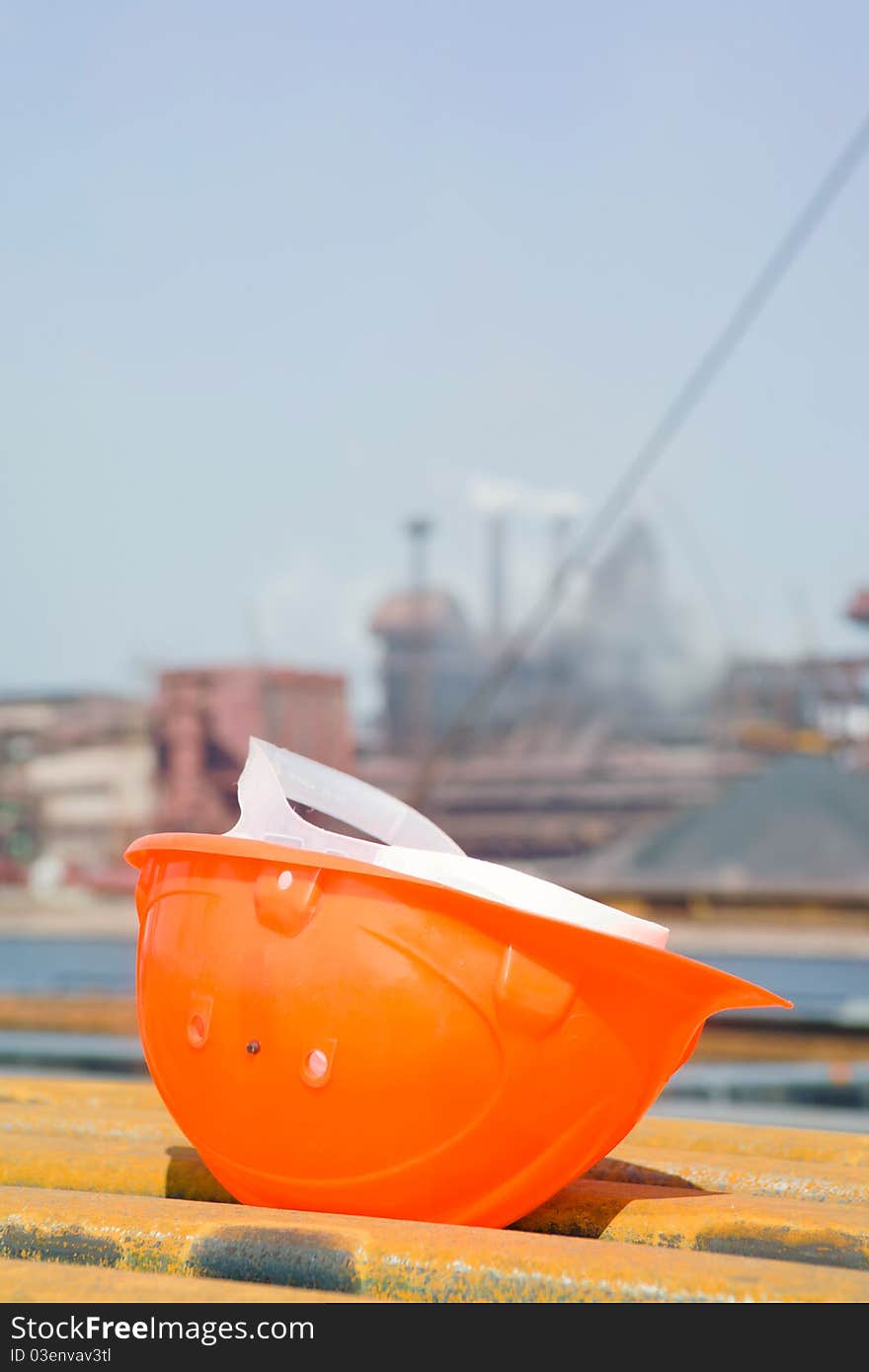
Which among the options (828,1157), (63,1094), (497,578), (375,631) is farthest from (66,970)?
(497,578)

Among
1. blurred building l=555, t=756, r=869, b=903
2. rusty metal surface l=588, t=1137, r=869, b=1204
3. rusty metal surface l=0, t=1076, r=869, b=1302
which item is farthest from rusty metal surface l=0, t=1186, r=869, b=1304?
blurred building l=555, t=756, r=869, b=903

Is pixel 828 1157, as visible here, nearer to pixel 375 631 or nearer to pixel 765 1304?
pixel 765 1304

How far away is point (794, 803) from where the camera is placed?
105 ft

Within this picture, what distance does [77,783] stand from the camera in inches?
1929

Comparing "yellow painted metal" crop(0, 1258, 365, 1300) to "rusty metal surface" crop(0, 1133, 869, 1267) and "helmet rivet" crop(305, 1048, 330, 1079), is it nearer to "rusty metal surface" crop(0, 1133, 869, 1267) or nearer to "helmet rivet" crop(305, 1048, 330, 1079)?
"helmet rivet" crop(305, 1048, 330, 1079)

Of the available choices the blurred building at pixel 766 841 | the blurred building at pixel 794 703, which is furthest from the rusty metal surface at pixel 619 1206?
the blurred building at pixel 794 703

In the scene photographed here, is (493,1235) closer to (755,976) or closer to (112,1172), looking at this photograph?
(112,1172)

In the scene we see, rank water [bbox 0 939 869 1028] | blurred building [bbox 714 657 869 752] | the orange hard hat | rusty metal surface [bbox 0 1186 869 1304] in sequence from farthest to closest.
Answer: blurred building [bbox 714 657 869 752] → water [bbox 0 939 869 1028] → the orange hard hat → rusty metal surface [bbox 0 1186 869 1304]

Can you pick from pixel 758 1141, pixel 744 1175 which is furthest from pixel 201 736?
pixel 744 1175

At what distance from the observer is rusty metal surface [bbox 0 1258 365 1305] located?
143cm

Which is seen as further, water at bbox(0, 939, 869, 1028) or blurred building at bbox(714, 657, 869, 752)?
blurred building at bbox(714, 657, 869, 752)

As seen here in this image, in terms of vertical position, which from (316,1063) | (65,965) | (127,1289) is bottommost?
(65,965)

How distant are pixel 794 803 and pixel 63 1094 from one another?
3069 centimetres

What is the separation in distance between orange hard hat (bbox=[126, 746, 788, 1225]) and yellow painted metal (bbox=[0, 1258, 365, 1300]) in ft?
0.73
